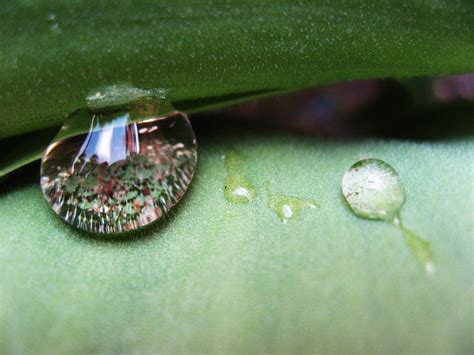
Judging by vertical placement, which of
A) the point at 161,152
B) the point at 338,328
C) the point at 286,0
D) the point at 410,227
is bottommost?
the point at 338,328

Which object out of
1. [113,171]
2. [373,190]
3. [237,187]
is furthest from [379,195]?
[113,171]

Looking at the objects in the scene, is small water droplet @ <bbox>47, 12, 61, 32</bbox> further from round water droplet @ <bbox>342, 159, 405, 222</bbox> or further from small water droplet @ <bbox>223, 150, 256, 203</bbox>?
round water droplet @ <bbox>342, 159, 405, 222</bbox>

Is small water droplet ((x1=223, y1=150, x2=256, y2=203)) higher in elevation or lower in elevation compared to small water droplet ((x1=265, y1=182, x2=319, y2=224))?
higher

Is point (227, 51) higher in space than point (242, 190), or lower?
higher

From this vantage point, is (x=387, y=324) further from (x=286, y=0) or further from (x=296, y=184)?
(x=286, y=0)

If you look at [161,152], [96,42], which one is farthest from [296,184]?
[96,42]

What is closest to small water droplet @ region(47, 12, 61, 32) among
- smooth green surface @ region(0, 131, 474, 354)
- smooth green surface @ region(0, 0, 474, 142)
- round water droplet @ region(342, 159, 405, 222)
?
smooth green surface @ region(0, 0, 474, 142)

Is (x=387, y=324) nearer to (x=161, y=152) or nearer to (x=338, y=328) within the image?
(x=338, y=328)
